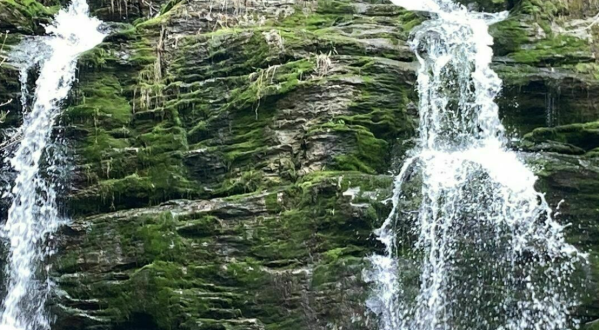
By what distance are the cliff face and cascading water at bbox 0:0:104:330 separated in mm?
312

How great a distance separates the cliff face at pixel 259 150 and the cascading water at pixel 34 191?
0.31 meters

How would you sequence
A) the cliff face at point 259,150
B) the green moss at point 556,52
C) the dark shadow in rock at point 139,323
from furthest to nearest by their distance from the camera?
the green moss at point 556,52 < the dark shadow in rock at point 139,323 < the cliff face at point 259,150

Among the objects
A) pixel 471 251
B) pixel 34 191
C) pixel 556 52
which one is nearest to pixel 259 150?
pixel 471 251

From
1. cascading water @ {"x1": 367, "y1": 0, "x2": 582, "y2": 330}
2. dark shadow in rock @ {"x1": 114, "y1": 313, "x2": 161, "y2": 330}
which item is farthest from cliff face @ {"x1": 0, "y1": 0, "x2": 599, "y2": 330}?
cascading water @ {"x1": 367, "y1": 0, "x2": 582, "y2": 330}

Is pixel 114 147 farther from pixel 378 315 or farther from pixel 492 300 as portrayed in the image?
pixel 492 300

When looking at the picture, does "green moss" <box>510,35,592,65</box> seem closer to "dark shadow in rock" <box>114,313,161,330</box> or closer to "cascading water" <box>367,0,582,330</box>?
"cascading water" <box>367,0,582,330</box>

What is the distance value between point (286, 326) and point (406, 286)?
67.1 inches

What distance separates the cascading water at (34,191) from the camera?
10.5 metres

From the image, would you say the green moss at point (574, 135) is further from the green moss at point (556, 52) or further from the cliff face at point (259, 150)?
the green moss at point (556, 52)

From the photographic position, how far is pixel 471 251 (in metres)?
9.51

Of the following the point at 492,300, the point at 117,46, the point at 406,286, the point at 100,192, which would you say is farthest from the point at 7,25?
the point at 492,300

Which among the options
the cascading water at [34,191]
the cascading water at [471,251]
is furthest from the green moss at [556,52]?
the cascading water at [34,191]

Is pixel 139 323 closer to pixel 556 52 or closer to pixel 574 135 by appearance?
pixel 574 135

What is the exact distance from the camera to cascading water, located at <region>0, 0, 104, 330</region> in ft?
34.6
